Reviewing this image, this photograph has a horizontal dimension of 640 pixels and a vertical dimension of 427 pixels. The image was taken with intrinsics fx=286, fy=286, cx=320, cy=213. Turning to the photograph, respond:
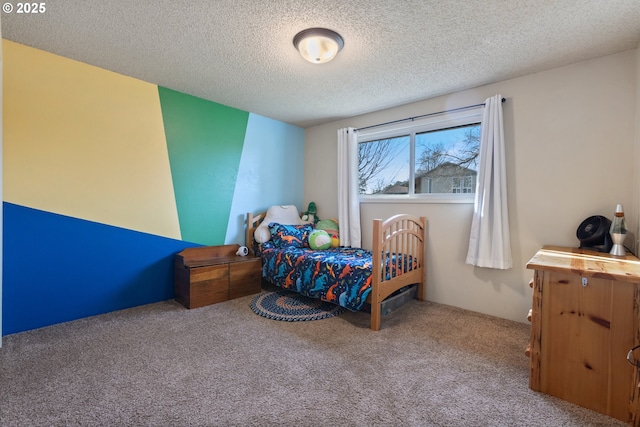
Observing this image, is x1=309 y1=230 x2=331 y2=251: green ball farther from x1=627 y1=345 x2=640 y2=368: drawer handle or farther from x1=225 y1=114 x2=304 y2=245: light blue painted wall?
x1=627 y1=345 x2=640 y2=368: drawer handle

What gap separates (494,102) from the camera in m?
2.51

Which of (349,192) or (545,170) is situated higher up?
(545,170)

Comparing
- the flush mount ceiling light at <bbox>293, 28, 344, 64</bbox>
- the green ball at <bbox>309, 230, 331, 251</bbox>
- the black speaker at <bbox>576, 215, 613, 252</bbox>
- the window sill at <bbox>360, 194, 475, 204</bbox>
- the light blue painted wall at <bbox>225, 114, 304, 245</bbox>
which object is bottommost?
the green ball at <bbox>309, 230, 331, 251</bbox>

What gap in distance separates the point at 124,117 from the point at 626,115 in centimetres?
407

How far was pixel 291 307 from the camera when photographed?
9.06ft

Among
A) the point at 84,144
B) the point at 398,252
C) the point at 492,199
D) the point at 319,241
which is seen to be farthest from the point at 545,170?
the point at 84,144

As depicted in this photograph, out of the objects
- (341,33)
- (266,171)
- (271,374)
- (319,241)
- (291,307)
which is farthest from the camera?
(266,171)

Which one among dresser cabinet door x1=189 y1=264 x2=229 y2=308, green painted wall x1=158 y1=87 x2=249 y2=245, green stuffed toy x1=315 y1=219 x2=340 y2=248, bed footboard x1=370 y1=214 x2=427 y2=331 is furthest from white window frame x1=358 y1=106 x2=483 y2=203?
dresser cabinet door x1=189 y1=264 x2=229 y2=308

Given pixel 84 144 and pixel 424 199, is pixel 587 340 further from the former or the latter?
pixel 84 144

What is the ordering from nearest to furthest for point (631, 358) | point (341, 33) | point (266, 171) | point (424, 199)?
point (631, 358)
point (341, 33)
point (424, 199)
point (266, 171)

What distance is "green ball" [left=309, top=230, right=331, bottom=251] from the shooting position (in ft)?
10.9

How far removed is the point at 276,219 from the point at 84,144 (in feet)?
6.63

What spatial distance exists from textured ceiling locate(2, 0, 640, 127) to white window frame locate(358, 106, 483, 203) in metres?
0.27

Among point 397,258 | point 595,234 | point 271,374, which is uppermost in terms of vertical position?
point 595,234
